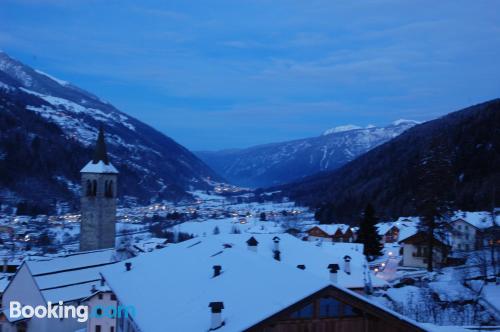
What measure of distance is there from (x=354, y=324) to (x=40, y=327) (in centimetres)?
3424

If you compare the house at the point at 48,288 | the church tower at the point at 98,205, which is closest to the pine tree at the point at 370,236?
the church tower at the point at 98,205

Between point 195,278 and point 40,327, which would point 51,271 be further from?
point 195,278

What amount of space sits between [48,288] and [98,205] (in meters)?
15.8

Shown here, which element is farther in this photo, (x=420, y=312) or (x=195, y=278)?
(x=420, y=312)

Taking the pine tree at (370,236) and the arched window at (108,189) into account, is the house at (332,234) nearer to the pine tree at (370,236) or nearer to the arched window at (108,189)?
the pine tree at (370,236)

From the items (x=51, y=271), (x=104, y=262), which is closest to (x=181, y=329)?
(x=51, y=271)

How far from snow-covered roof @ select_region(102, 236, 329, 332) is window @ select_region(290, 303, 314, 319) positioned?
0.48 meters

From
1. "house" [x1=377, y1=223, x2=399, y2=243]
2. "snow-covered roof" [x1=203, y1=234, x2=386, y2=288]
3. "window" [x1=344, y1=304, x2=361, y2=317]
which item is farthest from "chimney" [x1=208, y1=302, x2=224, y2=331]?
"house" [x1=377, y1=223, x2=399, y2=243]

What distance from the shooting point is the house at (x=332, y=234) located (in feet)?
312

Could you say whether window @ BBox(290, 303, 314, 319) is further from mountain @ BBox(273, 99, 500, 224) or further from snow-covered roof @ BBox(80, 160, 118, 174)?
mountain @ BBox(273, 99, 500, 224)

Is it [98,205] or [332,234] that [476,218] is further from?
[98,205]

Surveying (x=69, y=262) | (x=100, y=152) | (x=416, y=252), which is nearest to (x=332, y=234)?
(x=416, y=252)

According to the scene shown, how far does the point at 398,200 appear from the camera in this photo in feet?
432

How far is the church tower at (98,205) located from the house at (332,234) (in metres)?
42.2
